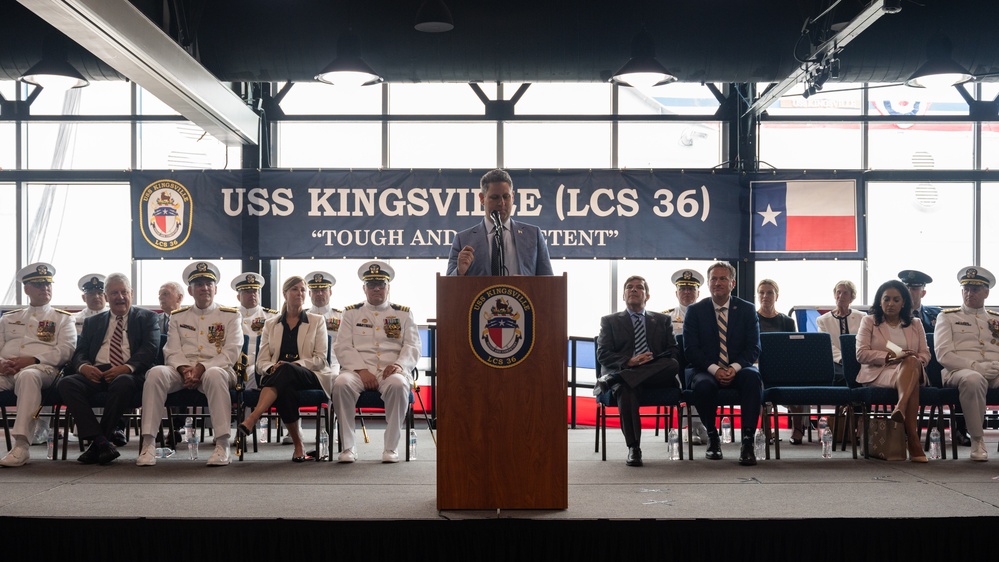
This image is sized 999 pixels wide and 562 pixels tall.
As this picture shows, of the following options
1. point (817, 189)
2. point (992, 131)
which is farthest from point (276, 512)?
point (992, 131)

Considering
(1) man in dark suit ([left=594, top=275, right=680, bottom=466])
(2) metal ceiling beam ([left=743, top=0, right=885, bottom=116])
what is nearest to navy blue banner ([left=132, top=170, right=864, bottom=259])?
(2) metal ceiling beam ([left=743, top=0, right=885, bottom=116])

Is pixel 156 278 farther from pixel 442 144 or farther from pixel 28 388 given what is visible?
pixel 28 388

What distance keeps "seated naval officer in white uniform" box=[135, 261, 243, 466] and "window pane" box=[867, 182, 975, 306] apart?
22.6 ft

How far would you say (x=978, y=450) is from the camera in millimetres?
5703

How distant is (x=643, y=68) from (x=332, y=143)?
438 centimetres

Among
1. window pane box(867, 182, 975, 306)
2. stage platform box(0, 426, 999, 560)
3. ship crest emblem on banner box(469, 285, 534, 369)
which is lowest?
stage platform box(0, 426, 999, 560)

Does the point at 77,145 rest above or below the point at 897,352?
above

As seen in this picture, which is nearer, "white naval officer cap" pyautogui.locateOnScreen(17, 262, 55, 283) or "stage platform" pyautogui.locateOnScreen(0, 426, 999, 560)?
"stage platform" pyautogui.locateOnScreen(0, 426, 999, 560)

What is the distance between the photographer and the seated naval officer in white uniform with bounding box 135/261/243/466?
18.4ft

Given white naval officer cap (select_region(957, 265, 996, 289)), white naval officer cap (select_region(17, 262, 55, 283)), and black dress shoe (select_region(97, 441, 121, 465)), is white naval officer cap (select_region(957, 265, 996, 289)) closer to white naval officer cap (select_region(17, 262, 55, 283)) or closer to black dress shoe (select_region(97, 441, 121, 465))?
black dress shoe (select_region(97, 441, 121, 465))

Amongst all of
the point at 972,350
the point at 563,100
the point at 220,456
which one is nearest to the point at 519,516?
the point at 220,456

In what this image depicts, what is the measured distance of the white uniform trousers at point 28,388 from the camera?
561 cm

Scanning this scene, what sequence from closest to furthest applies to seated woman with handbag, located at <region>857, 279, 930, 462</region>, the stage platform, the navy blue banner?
1. the stage platform
2. seated woman with handbag, located at <region>857, 279, 930, 462</region>
3. the navy blue banner
